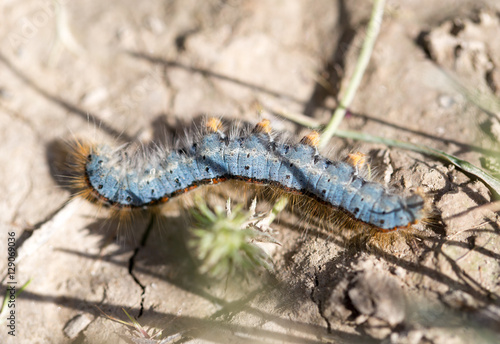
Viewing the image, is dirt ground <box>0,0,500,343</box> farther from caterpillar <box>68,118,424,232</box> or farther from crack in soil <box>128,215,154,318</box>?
caterpillar <box>68,118,424,232</box>

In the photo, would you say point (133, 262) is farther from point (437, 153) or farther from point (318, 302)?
point (437, 153)

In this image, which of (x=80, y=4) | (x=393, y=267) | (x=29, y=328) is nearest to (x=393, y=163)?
(x=393, y=267)

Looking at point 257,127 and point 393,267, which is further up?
point 257,127

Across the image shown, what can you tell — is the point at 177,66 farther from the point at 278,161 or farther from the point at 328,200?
the point at 328,200

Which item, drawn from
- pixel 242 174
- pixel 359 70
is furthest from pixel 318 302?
pixel 359 70

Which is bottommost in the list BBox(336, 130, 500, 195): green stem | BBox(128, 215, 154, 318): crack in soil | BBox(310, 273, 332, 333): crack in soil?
BBox(128, 215, 154, 318): crack in soil

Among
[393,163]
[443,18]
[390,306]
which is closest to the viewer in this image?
[390,306]

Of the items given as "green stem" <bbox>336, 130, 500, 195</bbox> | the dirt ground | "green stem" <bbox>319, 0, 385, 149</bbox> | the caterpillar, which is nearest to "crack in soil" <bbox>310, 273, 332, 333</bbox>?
the dirt ground
